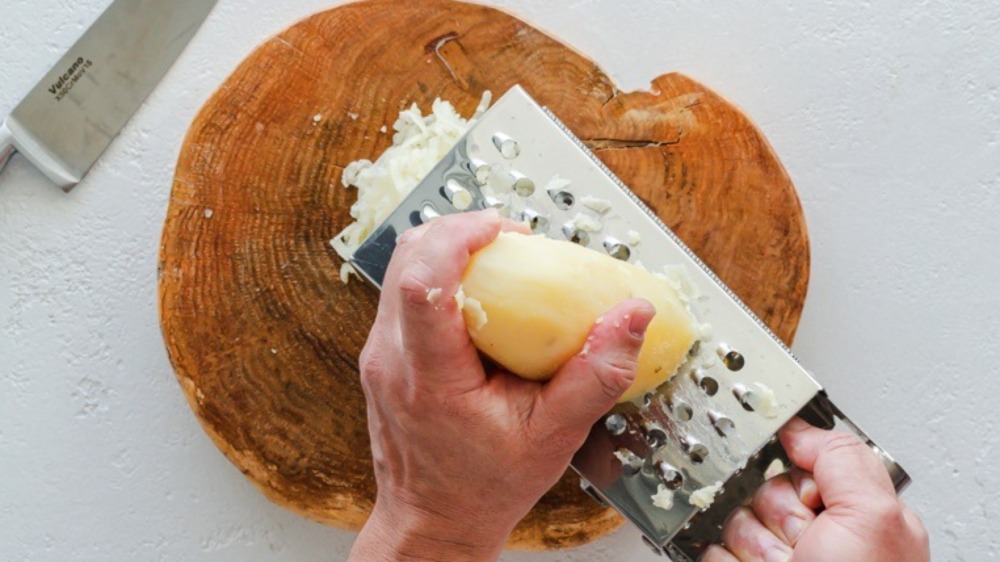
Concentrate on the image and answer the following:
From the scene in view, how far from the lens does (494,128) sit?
1.30 metres

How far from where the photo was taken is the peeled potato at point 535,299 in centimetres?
110

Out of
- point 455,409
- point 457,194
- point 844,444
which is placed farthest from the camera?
point 457,194

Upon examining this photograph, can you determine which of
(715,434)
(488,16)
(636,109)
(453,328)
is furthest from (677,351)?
(488,16)

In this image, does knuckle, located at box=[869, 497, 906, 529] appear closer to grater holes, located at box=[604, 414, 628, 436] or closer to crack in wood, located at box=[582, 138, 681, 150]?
grater holes, located at box=[604, 414, 628, 436]

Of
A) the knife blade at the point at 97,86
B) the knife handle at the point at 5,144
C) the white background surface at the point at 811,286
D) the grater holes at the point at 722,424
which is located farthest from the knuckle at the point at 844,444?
the knife handle at the point at 5,144

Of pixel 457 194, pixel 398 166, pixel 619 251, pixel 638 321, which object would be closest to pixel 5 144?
pixel 398 166

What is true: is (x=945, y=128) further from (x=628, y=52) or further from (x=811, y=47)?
Result: (x=628, y=52)

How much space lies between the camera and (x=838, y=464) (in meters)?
1.16

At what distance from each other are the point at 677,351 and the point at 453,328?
0.34 m

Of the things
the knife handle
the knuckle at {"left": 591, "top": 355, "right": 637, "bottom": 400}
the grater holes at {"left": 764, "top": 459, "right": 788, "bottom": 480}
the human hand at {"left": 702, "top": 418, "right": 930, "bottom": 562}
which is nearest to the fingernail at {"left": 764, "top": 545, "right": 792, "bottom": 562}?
the human hand at {"left": 702, "top": 418, "right": 930, "bottom": 562}

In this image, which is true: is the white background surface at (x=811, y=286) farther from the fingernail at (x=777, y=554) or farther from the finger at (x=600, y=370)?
the finger at (x=600, y=370)

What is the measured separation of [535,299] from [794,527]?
46cm

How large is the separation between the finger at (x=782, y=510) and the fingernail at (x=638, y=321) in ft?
1.22

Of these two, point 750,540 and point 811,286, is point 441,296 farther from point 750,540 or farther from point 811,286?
point 811,286
